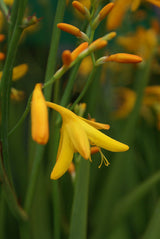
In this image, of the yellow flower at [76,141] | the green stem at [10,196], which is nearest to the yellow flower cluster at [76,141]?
the yellow flower at [76,141]

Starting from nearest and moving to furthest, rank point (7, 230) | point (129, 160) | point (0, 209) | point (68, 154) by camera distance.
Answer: point (68, 154) < point (0, 209) < point (7, 230) < point (129, 160)

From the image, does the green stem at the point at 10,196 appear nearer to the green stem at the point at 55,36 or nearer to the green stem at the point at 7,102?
the green stem at the point at 7,102

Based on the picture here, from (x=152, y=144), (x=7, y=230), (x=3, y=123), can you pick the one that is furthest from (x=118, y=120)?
(x=3, y=123)

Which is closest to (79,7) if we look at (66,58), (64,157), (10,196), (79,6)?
(79,6)

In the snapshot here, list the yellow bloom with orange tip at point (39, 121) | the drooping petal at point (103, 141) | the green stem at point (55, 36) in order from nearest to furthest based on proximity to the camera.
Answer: the yellow bloom with orange tip at point (39, 121) → the drooping petal at point (103, 141) → the green stem at point (55, 36)

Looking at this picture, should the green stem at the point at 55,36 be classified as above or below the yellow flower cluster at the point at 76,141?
above

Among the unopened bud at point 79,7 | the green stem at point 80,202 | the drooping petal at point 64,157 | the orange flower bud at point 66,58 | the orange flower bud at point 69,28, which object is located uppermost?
the unopened bud at point 79,7

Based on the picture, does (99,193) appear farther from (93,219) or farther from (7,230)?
(7,230)

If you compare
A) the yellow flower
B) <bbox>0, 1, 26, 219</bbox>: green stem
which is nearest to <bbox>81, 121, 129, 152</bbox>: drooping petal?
the yellow flower
